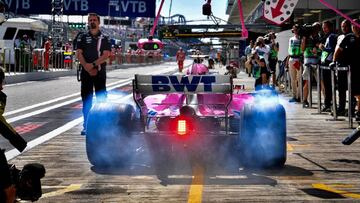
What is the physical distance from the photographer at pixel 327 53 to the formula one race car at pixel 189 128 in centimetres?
641

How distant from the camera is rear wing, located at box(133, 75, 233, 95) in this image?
24.2 feet

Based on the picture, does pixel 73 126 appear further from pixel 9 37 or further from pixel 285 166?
pixel 9 37

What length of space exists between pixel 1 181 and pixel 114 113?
3363 mm

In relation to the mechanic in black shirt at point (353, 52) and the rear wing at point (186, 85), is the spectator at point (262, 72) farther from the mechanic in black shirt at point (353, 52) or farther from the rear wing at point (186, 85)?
the rear wing at point (186, 85)

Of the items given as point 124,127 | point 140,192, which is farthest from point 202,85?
point 140,192

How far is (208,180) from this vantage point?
6.52 metres

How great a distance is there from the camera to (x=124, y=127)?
7.31 m

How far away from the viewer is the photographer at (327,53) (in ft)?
44.0

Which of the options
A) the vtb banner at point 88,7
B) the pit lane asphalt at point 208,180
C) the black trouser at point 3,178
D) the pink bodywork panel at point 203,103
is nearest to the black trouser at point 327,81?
the pit lane asphalt at point 208,180

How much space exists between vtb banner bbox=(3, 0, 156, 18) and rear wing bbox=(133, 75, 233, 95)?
50.1m

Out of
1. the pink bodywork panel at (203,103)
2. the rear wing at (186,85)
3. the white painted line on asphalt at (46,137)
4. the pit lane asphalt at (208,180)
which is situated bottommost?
the pit lane asphalt at (208,180)

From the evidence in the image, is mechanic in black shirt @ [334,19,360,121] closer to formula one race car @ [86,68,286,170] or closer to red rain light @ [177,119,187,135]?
formula one race car @ [86,68,286,170]

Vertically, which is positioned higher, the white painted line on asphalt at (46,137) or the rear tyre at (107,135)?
the rear tyre at (107,135)

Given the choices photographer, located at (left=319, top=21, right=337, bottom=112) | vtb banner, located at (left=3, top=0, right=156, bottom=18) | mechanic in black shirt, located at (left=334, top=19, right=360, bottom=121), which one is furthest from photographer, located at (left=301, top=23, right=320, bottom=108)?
vtb banner, located at (left=3, top=0, right=156, bottom=18)
